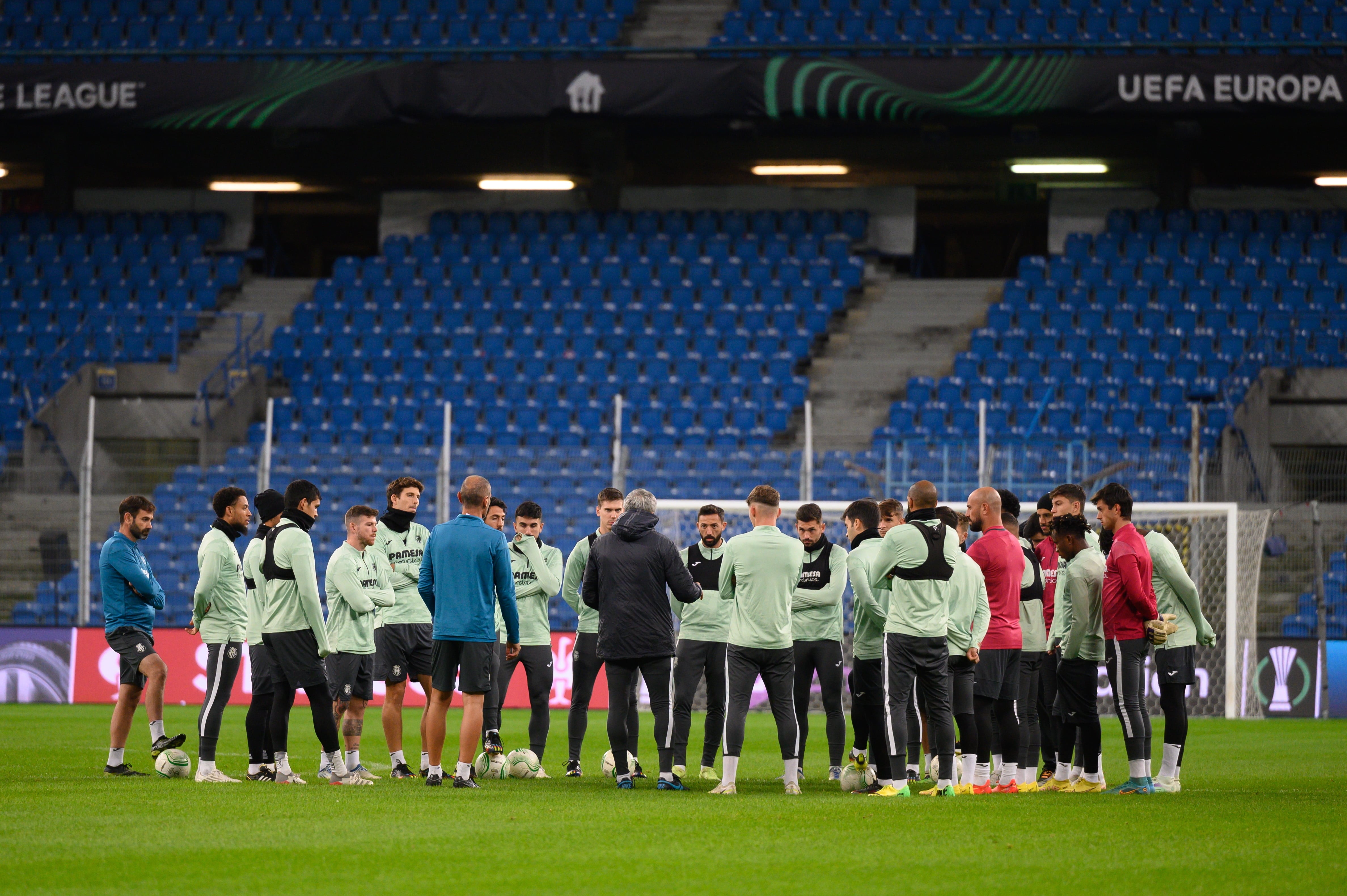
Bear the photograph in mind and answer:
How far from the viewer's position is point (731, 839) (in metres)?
8.29

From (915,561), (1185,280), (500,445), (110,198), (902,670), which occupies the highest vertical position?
(110,198)

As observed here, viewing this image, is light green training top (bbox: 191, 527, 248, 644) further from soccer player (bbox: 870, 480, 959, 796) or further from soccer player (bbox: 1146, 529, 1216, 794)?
soccer player (bbox: 1146, 529, 1216, 794)

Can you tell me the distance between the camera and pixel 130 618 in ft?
39.3

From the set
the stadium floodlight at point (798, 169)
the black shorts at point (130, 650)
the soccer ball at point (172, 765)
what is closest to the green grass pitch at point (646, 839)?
the soccer ball at point (172, 765)

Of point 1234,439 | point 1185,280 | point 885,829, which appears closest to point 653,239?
point 1185,280

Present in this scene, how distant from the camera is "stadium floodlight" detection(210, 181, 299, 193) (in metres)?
32.6

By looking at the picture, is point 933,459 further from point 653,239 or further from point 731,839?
point 731,839

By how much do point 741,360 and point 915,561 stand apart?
56.4 ft

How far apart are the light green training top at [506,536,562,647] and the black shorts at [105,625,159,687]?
8.66 ft

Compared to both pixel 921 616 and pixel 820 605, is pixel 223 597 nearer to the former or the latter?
pixel 820 605

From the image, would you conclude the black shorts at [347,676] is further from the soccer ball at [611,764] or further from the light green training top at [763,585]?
the light green training top at [763,585]

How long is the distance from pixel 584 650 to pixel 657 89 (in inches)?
694

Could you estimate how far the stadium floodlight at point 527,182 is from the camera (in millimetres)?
30875

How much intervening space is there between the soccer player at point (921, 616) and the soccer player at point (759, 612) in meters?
0.65
